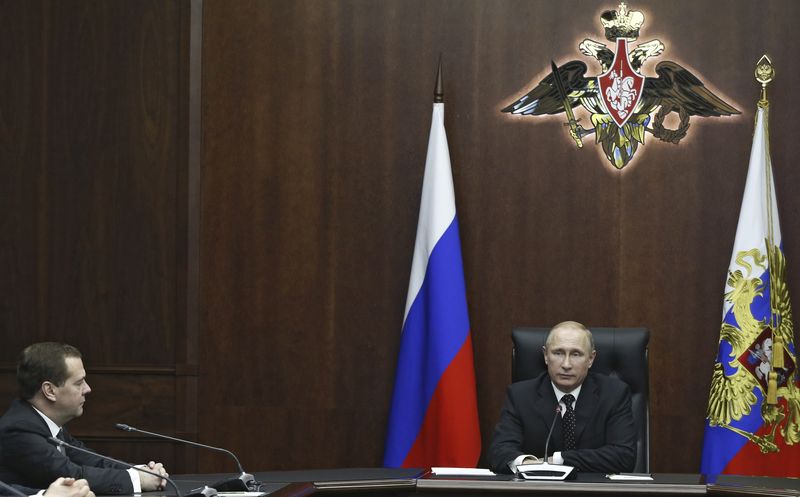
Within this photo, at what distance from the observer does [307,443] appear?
5.49 metres

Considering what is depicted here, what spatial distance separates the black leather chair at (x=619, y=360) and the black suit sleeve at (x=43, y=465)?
5.70ft

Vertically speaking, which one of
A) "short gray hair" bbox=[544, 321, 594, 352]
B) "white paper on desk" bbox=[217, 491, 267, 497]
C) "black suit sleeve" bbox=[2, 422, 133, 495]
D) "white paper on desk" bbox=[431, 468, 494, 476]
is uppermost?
"short gray hair" bbox=[544, 321, 594, 352]

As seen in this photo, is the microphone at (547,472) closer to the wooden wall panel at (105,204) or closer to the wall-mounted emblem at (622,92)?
the wall-mounted emblem at (622,92)

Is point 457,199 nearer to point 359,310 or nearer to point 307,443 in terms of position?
point 359,310

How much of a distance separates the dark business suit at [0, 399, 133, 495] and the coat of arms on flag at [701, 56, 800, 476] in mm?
2847

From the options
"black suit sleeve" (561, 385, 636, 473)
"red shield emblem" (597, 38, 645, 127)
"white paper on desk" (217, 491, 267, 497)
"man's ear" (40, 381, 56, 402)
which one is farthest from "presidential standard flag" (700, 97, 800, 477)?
"man's ear" (40, 381, 56, 402)

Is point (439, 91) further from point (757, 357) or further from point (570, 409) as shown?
point (757, 357)

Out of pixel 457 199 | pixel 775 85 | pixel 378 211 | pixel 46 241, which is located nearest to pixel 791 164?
pixel 775 85

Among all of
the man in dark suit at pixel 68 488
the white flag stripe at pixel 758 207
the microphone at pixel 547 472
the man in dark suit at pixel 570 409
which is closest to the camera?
the man in dark suit at pixel 68 488

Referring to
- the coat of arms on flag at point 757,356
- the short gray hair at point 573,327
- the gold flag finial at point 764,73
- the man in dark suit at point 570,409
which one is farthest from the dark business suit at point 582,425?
the gold flag finial at point 764,73

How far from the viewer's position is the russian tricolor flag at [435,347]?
5148mm

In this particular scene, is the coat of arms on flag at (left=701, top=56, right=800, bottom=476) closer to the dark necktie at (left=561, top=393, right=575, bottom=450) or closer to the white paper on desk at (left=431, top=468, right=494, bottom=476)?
the dark necktie at (left=561, top=393, right=575, bottom=450)

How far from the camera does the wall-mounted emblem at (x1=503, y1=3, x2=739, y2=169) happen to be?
17.4 feet

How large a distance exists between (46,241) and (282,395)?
1381mm
